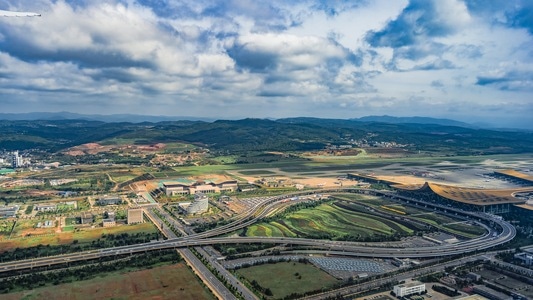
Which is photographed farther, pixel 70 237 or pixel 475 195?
pixel 475 195

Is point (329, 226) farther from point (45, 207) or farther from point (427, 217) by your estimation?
point (45, 207)

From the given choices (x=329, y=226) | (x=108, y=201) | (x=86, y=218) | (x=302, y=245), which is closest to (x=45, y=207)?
(x=108, y=201)

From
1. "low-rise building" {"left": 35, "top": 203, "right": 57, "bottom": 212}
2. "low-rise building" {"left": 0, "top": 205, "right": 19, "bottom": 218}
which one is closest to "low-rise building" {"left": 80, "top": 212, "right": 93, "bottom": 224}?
"low-rise building" {"left": 35, "top": 203, "right": 57, "bottom": 212}

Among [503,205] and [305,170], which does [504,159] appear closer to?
[305,170]

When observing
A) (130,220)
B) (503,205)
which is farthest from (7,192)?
(503,205)

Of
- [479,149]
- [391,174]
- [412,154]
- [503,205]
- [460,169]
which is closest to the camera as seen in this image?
[503,205]

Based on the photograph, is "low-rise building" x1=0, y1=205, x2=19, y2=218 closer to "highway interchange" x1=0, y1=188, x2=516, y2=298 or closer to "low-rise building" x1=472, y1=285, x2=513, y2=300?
"highway interchange" x1=0, y1=188, x2=516, y2=298

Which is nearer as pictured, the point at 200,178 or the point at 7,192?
the point at 7,192
